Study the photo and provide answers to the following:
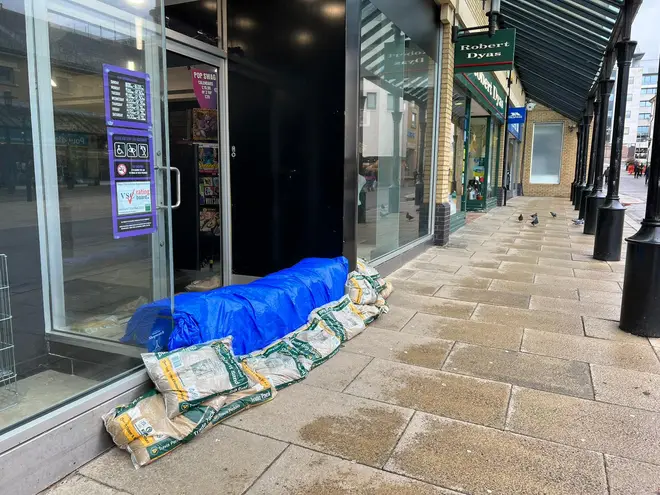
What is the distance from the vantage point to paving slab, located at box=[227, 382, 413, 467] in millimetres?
2715

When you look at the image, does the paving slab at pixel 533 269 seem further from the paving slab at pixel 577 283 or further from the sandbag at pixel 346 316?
the sandbag at pixel 346 316

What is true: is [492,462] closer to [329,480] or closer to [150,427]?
[329,480]

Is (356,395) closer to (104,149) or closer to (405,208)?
(104,149)

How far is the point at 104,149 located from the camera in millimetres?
2926

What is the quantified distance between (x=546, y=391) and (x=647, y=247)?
6.32ft

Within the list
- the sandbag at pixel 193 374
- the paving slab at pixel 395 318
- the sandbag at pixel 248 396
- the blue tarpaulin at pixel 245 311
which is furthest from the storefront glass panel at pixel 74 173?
the paving slab at pixel 395 318

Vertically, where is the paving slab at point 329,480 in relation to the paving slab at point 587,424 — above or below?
below

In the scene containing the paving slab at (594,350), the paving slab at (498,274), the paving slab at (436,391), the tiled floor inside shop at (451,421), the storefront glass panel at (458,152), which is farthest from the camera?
the storefront glass panel at (458,152)

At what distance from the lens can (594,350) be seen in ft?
13.7

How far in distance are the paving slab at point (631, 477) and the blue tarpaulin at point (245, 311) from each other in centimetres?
227

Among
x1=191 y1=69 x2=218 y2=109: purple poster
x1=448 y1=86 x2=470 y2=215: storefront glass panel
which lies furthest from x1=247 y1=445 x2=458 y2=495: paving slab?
x1=448 y1=86 x2=470 y2=215: storefront glass panel

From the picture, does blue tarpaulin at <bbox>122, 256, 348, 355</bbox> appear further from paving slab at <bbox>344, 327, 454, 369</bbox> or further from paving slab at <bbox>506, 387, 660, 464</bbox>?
paving slab at <bbox>506, 387, 660, 464</bbox>

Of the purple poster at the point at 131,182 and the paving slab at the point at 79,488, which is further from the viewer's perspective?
the purple poster at the point at 131,182

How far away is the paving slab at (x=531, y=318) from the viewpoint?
188 inches
